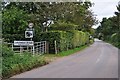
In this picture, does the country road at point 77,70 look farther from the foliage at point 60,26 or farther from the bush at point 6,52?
the foliage at point 60,26

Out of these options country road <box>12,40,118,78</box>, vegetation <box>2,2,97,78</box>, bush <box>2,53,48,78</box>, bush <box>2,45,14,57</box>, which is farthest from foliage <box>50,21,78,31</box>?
bush <box>2,45,14,57</box>

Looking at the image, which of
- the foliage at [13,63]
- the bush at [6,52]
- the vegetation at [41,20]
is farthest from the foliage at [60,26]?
the bush at [6,52]

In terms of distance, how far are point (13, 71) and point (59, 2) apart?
25973 millimetres

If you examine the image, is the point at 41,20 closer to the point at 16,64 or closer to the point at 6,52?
the point at 6,52

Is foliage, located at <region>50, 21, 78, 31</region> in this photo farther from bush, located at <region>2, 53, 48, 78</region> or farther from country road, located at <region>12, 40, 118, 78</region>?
bush, located at <region>2, 53, 48, 78</region>

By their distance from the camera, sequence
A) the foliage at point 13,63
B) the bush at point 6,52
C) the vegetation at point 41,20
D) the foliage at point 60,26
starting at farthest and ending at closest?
the foliage at point 60,26, the vegetation at point 41,20, the bush at point 6,52, the foliage at point 13,63

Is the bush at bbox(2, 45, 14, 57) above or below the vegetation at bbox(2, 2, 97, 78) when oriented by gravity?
below

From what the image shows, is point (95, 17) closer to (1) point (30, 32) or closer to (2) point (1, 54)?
(1) point (30, 32)

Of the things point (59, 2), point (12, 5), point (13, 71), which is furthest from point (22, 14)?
point (13, 71)

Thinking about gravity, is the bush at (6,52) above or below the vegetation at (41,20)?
below

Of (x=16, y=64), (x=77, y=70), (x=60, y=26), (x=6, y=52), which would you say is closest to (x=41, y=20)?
(x=60, y=26)

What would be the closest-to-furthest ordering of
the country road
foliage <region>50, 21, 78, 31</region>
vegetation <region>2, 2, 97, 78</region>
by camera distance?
the country road < vegetation <region>2, 2, 97, 78</region> < foliage <region>50, 21, 78, 31</region>

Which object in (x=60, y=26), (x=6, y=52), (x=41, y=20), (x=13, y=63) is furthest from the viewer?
(x=60, y=26)

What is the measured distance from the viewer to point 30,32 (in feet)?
91.1
